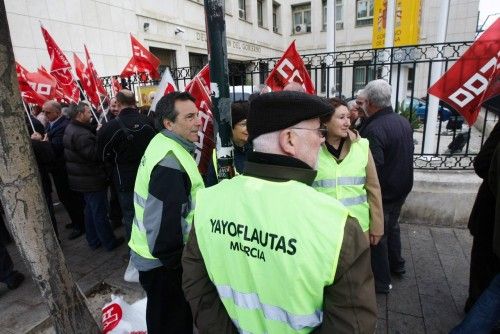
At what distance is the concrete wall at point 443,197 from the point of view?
4.55m

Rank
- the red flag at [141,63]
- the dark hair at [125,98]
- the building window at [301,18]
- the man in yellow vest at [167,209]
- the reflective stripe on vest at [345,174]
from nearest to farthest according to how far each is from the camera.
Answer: the man in yellow vest at [167,209] < the reflective stripe on vest at [345,174] < the dark hair at [125,98] < the red flag at [141,63] < the building window at [301,18]

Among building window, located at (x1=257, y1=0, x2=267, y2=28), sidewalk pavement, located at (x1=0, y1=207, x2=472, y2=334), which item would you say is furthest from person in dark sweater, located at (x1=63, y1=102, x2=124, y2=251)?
building window, located at (x1=257, y1=0, x2=267, y2=28)

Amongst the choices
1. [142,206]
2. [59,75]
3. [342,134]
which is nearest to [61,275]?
[142,206]

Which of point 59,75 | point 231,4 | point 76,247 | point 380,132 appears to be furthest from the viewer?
point 231,4

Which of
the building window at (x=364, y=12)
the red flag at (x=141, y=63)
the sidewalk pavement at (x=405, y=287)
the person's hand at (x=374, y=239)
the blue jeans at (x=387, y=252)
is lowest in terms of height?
the sidewalk pavement at (x=405, y=287)

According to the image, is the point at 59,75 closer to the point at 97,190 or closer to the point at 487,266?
the point at 97,190

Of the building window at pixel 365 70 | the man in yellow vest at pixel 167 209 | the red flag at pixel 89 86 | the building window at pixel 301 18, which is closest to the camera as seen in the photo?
the man in yellow vest at pixel 167 209

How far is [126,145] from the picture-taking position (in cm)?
371

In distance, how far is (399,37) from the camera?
7.66 meters

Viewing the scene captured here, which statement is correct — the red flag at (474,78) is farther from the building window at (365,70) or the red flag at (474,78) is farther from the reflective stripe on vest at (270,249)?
the reflective stripe on vest at (270,249)

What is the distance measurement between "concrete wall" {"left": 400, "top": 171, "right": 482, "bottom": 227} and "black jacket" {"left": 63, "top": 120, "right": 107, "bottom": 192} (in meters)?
4.47

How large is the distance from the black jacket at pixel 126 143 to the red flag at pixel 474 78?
10.4 feet

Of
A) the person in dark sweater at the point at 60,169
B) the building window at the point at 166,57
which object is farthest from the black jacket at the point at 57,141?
the building window at the point at 166,57

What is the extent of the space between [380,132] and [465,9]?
24948 millimetres
